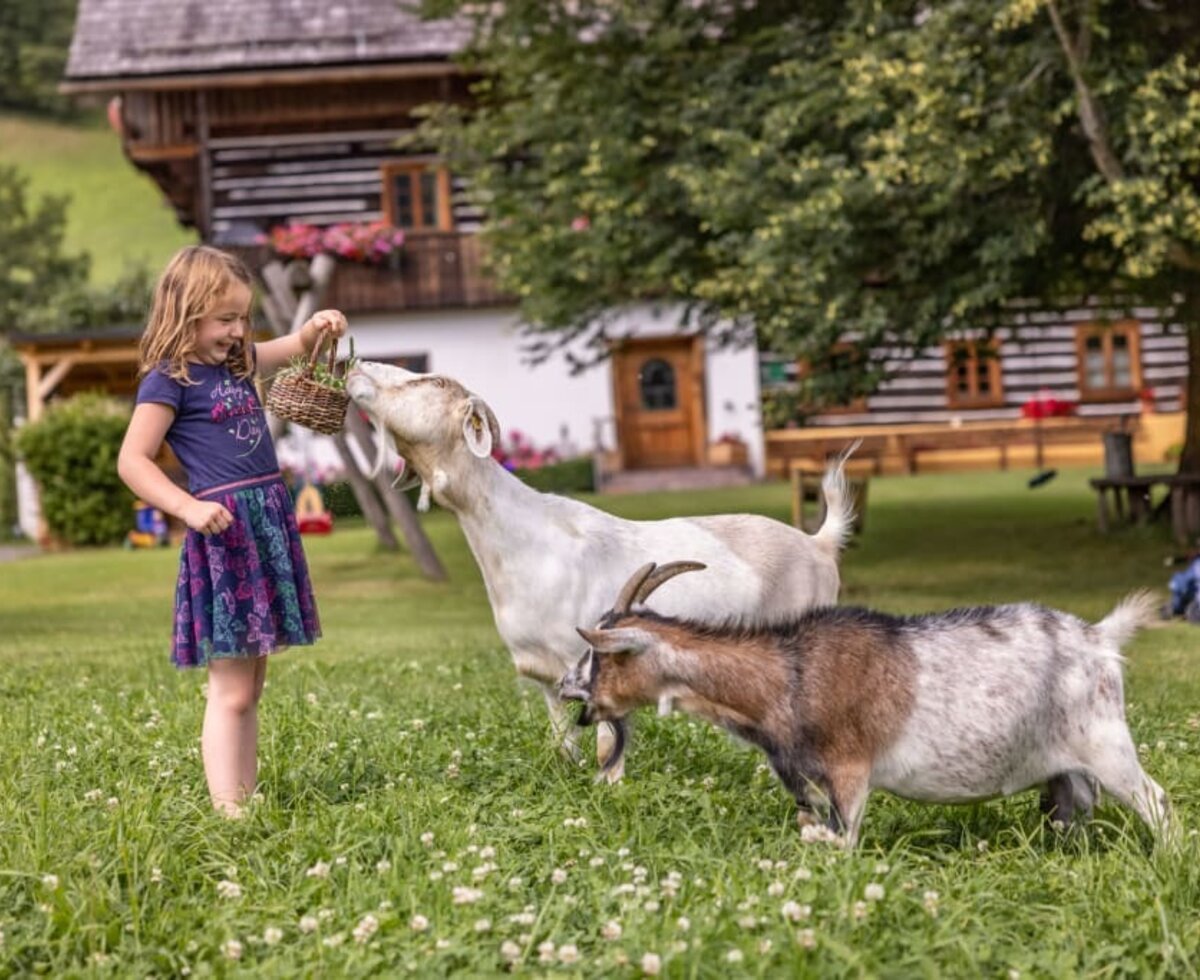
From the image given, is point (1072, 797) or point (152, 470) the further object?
point (152, 470)

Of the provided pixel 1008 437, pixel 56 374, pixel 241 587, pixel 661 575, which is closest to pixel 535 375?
pixel 56 374

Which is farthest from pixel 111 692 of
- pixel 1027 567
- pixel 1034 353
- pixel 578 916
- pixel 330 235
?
pixel 1034 353

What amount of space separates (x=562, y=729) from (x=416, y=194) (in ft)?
84.9

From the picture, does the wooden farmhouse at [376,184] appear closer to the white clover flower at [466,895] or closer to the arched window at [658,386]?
the arched window at [658,386]

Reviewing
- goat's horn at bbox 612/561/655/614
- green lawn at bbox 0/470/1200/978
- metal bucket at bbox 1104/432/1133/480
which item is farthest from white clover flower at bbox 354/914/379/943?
metal bucket at bbox 1104/432/1133/480

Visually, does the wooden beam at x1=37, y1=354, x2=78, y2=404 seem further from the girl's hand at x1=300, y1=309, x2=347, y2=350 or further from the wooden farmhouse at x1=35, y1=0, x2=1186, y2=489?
the girl's hand at x1=300, y1=309, x2=347, y2=350

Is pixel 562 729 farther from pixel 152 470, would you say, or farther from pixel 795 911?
pixel 795 911

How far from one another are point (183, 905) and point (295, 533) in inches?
60.2

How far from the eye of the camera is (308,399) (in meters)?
5.83

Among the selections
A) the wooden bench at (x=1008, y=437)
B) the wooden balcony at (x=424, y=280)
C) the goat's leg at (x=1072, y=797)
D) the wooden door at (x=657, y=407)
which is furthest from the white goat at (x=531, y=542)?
the wooden bench at (x=1008, y=437)

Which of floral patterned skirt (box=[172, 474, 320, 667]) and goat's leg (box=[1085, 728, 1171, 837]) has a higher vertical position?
floral patterned skirt (box=[172, 474, 320, 667])

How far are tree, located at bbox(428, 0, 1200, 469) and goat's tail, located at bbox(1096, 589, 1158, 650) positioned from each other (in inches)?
341

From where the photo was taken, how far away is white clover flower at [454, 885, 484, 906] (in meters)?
4.34

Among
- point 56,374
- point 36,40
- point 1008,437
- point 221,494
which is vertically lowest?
point 1008,437
